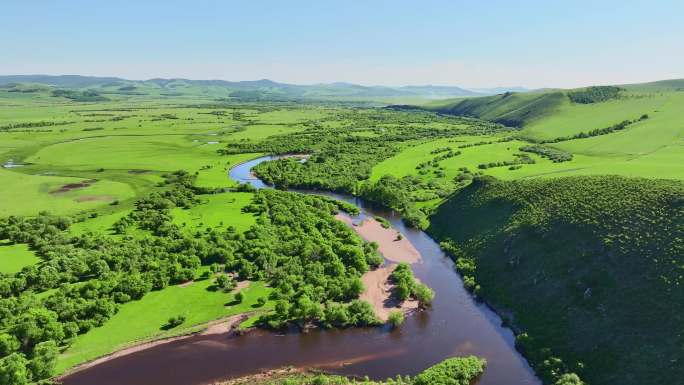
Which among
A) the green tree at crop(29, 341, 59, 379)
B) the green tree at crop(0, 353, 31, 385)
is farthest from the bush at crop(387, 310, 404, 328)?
the green tree at crop(0, 353, 31, 385)

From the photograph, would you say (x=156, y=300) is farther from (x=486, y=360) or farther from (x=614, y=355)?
(x=614, y=355)

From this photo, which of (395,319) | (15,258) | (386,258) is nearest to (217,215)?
(15,258)

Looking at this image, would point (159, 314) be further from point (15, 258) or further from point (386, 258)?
point (386, 258)

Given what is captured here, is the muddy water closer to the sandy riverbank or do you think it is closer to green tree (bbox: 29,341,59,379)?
green tree (bbox: 29,341,59,379)

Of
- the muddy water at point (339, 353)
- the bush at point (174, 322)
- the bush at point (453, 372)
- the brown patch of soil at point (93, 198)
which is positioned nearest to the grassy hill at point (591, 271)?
the muddy water at point (339, 353)

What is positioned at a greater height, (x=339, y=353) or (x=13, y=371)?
(x=13, y=371)
